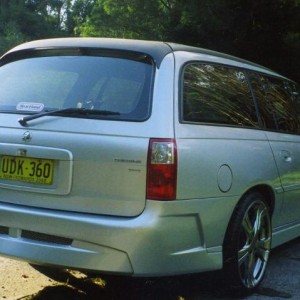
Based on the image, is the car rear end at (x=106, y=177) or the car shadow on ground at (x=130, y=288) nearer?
the car rear end at (x=106, y=177)

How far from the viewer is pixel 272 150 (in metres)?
4.09

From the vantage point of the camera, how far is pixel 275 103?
4.59m

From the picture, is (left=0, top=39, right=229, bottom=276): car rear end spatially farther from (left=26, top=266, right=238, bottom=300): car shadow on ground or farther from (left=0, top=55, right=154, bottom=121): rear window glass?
(left=26, top=266, right=238, bottom=300): car shadow on ground

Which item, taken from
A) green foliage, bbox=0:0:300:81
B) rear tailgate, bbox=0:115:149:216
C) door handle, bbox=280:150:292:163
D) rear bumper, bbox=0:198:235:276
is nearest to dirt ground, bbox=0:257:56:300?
rear bumper, bbox=0:198:235:276

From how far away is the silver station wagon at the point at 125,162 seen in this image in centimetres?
299

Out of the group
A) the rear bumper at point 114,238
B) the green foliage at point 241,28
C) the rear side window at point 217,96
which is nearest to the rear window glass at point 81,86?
the rear side window at point 217,96

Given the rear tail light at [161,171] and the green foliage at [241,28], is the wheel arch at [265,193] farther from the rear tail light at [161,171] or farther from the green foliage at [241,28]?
the green foliage at [241,28]

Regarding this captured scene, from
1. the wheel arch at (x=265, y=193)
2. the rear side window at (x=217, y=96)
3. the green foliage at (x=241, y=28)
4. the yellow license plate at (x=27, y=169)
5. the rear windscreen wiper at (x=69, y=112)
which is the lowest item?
the wheel arch at (x=265, y=193)

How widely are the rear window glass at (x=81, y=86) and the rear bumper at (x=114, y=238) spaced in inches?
23.6

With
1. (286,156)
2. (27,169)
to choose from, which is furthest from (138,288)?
(286,156)

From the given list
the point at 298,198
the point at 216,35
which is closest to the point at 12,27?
the point at 216,35

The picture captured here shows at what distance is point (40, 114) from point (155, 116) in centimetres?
70

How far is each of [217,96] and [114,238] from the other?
1317mm

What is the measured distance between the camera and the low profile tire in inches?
140
